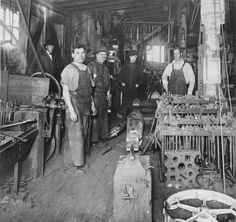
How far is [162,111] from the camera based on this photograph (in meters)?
4.62

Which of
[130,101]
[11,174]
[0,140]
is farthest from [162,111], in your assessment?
[130,101]

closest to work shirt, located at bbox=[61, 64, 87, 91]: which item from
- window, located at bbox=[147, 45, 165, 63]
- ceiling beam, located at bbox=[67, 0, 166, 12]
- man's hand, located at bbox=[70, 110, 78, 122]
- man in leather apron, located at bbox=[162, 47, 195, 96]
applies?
man's hand, located at bbox=[70, 110, 78, 122]

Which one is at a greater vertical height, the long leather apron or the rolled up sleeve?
the rolled up sleeve

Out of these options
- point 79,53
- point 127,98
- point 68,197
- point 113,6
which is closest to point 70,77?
point 79,53

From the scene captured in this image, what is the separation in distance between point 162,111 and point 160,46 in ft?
30.4

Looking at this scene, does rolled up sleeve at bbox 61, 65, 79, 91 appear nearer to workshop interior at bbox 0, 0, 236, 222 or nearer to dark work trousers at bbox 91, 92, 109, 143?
workshop interior at bbox 0, 0, 236, 222

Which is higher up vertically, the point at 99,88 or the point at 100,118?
the point at 99,88

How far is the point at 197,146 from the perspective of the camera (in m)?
4.35

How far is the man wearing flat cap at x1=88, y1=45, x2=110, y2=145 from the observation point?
19.2 feet

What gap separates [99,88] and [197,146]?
254 cm

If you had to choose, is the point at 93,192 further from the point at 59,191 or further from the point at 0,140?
the point at 0,140

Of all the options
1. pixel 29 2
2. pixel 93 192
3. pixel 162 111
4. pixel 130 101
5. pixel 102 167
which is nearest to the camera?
pixel 93 192

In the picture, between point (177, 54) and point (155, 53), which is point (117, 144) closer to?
point (177, 54)

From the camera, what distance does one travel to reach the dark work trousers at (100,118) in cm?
600
